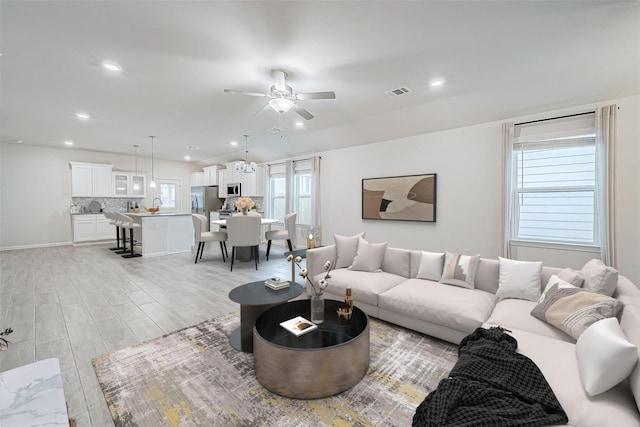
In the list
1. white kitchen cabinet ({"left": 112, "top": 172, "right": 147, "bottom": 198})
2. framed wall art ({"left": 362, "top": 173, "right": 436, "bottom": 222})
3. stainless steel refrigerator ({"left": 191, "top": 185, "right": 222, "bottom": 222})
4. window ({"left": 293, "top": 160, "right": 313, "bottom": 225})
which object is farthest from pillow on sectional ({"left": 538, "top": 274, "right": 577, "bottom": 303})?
white kitchen cabinet ({"left": 112, "top": 172, "right": 147, "bottom": 198})

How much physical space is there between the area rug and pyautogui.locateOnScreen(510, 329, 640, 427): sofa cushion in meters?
0.68

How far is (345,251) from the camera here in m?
3.65

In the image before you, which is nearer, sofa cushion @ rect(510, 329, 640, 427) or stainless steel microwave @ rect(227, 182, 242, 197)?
sofa cushion @ rect(510, 329, 640, 427)

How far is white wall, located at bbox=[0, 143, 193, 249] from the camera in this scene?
6824 mm

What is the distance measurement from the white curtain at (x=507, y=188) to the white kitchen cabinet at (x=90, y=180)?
9.98 meters

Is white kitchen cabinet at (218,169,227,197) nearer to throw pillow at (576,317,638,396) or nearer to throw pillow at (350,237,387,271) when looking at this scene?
throw pillow at (350,237,387,271)

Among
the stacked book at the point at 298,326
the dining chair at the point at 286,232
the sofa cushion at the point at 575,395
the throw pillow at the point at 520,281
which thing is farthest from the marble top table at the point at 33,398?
the dining chair at the point at 286,232

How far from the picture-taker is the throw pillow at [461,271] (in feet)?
9.27

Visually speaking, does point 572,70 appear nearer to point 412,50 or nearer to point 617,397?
point 412,50

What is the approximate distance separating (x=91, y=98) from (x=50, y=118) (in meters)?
1.83

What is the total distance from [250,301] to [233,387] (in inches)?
23.8

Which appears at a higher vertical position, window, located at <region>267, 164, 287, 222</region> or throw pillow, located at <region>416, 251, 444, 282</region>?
window, located at <region>267, 164, 287, 222</region>

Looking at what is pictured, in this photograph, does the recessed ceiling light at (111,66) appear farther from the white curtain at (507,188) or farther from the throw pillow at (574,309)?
the white curtain at (507,188)

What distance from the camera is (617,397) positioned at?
1.28 m
